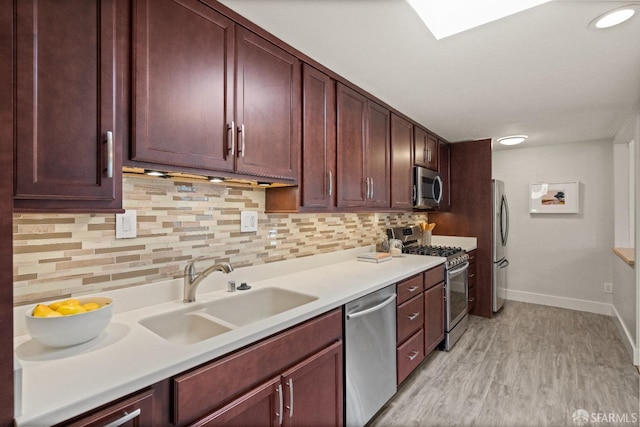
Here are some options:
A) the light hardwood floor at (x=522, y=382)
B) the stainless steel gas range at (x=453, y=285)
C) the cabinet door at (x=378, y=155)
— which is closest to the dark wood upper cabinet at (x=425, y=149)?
the cabinet door at (x=378, y=155)

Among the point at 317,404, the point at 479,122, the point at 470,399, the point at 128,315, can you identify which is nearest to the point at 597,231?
the point at 479,122

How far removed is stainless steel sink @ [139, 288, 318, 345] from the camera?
1.39 metres

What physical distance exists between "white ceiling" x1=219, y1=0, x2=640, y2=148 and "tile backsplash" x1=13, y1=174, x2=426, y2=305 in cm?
92

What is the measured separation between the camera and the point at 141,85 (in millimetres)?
1160

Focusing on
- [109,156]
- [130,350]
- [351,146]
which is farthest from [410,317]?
[109,156]

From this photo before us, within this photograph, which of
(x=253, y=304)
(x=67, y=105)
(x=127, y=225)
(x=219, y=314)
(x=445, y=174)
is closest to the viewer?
(x=67, y=105)

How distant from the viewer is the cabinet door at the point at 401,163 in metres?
2.83

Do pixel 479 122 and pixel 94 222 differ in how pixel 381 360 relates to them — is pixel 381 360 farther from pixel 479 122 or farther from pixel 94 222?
pixel 479 122

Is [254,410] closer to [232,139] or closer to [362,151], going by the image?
[232,139]

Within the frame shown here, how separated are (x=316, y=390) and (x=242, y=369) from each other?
492 mm

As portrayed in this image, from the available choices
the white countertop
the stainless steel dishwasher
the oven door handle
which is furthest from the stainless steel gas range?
the white countertop

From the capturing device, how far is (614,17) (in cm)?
146

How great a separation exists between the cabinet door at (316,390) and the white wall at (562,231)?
13.3ft

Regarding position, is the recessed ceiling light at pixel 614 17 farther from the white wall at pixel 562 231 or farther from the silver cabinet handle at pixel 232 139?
the white wall at pixel 562 231
